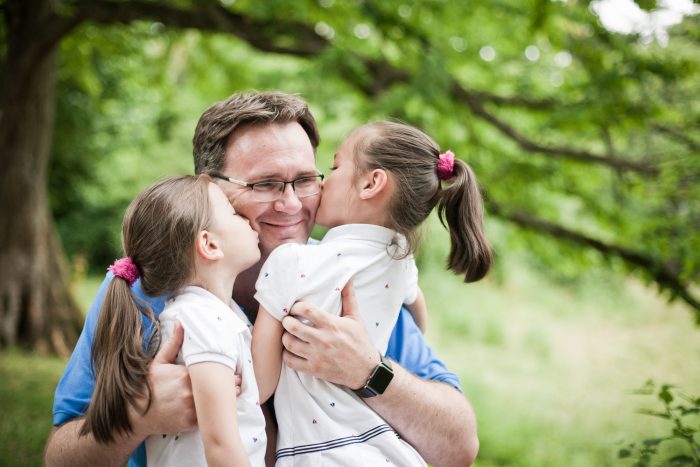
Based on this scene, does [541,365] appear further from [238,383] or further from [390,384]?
[238,383]

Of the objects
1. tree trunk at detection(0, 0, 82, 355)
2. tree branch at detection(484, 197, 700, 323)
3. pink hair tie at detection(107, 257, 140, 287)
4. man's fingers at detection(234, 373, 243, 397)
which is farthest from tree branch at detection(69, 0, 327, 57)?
man's fingers at detection(234, 373, 243, 397)

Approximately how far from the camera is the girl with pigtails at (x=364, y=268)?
172cm

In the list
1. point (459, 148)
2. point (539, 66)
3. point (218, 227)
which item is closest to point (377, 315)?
point (218, 227)

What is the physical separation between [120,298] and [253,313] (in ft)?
1.79

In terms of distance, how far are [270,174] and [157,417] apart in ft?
2.84

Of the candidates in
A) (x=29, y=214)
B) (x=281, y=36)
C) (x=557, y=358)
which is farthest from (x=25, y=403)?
(x=557, y=358)

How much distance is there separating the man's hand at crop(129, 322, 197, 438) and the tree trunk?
192 inches

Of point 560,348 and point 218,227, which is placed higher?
point 218,227

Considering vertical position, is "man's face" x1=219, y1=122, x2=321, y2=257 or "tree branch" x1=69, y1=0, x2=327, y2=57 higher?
"tree branch" x1=69, y1=0, x2=327, y2=57

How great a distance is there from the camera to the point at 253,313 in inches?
82.7

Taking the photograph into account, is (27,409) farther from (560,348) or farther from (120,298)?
(560,348)

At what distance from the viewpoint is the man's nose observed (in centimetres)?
207

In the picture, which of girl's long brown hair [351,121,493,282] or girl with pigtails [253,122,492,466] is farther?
girl's long brown hair [351,121,493,282]

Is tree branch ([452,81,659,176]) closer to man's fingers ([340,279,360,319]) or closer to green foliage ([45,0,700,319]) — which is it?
green foliage ([45,0,700,319])
